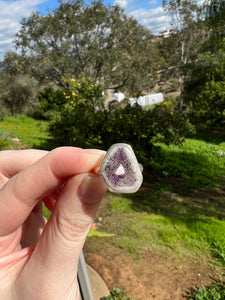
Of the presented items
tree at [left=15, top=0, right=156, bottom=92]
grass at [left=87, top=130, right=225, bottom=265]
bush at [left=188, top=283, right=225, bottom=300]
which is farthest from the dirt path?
tree at [left=15, top=0, right=156, bottom=92]

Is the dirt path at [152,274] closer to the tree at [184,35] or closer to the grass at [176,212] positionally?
the grass at [176,212]

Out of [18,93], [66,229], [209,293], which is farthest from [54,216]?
[18,93]

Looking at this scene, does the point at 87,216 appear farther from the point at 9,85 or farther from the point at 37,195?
the point at 9,85

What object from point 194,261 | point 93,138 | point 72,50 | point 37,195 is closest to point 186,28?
point 72,50

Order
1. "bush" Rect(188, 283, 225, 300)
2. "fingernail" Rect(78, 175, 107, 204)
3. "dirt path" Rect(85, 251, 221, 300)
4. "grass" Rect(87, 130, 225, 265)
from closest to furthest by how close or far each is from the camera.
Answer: "fingernail" Rect(78, 175, 107, 204), "bush" Rect(188, 283, 225, 300), "dirt path" Rect(85, 251, 221, 300), "grass" Rect(87, 130, 225, 265)

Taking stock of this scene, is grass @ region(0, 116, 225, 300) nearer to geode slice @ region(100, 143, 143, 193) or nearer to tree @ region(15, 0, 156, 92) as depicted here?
geode slice @ region(100, 143, 143, 193)

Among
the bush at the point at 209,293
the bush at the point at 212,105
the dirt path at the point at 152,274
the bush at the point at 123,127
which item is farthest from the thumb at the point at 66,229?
the bush at the point at 212,105
